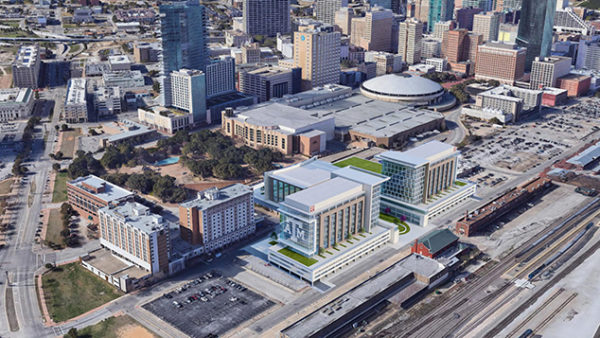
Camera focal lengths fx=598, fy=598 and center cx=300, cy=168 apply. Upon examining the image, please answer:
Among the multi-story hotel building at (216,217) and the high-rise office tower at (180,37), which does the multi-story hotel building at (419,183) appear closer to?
the multi-story hotel building at (216,217)

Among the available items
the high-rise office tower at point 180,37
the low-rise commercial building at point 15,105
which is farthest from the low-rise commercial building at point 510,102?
the low-rise commercial building at point 15,105


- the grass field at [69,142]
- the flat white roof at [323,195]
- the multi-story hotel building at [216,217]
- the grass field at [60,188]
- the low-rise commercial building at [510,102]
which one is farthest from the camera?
the low-rise commercial building at [510,102]

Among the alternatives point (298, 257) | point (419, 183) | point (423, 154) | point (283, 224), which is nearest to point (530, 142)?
point (423, 154)

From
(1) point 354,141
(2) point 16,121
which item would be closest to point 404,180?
(1) point 354,141

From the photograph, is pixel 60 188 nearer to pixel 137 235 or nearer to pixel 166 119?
pixel 166 119

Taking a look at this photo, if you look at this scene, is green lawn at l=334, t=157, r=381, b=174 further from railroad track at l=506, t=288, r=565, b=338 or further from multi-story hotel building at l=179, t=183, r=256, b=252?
railroad track at l=506, t=288, r=565, b=338

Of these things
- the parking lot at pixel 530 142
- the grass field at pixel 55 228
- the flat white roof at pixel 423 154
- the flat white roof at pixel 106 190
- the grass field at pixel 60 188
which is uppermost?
the flat white roof at pixel 423 154
